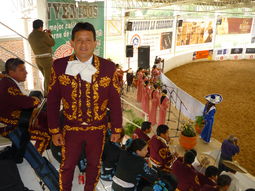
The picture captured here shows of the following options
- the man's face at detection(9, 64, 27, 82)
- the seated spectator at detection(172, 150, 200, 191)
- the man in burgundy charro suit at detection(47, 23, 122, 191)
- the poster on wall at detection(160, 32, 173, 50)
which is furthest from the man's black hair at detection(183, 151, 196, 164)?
the poster on wall at detection(160, 32, 173, 50)

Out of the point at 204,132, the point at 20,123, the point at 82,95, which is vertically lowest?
the point at 204,132

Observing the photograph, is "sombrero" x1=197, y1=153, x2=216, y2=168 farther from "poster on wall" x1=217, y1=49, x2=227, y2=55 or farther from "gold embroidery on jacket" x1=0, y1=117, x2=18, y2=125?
"poster on wall" x1=217, y1=49, x2=227, y2=55

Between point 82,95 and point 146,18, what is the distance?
1140 centimetres

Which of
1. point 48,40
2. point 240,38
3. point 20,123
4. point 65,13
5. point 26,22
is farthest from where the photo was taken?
point 240,38

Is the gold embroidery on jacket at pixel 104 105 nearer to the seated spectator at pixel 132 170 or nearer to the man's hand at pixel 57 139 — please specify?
the man's hand at pixel 57 139

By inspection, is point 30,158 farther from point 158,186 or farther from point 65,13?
point 65,13

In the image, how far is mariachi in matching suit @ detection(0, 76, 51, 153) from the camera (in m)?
2.37

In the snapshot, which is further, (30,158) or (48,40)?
(48,40)

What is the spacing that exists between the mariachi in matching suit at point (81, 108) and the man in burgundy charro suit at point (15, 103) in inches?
19.3

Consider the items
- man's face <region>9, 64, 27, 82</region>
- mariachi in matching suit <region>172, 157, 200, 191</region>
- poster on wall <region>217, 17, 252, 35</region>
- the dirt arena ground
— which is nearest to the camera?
man's face <region>9, 64, 27, 82</region>

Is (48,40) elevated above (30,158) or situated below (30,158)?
above

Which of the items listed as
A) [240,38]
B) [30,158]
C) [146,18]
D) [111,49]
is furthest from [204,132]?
[240,38]

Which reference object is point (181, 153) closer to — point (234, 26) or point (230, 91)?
point (230, 91)

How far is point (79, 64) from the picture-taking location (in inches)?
77.3
